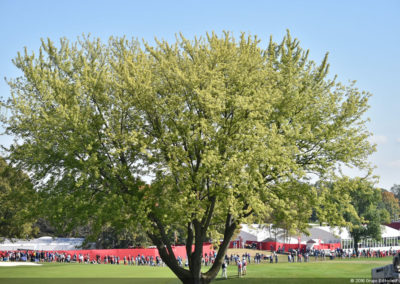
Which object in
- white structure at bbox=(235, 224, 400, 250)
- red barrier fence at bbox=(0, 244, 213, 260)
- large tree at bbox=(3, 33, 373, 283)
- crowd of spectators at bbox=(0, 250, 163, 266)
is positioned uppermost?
large tree at bbox=(3, 33, 373, 283)

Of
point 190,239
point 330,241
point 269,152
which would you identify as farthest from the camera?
point 330,241

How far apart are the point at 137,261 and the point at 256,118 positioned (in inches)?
1513

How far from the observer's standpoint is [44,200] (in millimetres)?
20078

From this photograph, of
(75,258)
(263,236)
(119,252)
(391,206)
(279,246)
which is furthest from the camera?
(391,206)

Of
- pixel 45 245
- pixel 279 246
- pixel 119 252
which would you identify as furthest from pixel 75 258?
pixel 279 246

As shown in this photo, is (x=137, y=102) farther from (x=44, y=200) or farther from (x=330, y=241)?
(x=330, y=241)

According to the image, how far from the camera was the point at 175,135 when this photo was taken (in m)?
20.5

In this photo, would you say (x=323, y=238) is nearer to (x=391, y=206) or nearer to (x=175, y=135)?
(x=175, y=135)

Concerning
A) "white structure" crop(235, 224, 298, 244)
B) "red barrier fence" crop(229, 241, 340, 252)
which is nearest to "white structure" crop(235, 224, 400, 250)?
"white structure" crop(235, 224, 298, 244)

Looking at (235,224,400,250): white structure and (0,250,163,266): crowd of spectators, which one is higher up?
(235,224,400,250): white structure

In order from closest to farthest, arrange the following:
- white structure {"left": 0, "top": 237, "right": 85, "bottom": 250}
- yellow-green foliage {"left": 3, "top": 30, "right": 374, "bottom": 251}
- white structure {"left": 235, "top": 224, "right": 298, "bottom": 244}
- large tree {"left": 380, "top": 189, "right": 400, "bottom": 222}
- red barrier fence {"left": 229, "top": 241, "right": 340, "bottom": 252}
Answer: yellow-green foliage {"left": 3, "top": 30, "right": 374, "bottom": 251}
white structure {"left": 0, "top": 237, "right": 85, "bottom": 250}
red barrier fence {"left": 229, "top": 241, "right": 340, "bottom": 252}
white structure {"left": 235, "top": 224, "right": 298, "bottom": 244}
large tree {"left": 380, "top": 189, "right": 400, "bottom": 222}

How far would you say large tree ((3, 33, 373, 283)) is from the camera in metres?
20.0

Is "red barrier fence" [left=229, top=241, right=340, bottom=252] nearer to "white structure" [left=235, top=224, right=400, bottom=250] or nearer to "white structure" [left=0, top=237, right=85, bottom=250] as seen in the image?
"white structure" [left=235, top=224, right=400, bottom=250]

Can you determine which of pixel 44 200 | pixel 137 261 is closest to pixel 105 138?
pixel 44 200
